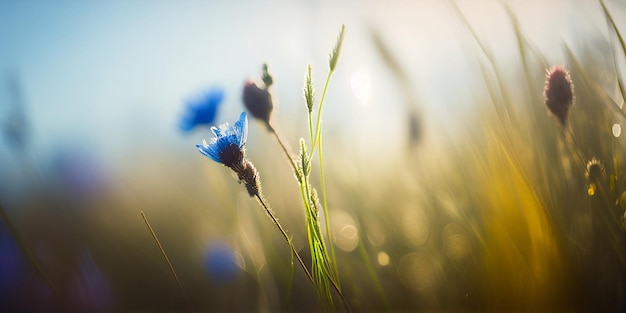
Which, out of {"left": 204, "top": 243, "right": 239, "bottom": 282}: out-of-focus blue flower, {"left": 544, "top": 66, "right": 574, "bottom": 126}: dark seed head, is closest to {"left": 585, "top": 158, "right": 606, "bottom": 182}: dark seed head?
{"left": 544, "top": 66, "right": 574, "bottom": 126}: dark seed head

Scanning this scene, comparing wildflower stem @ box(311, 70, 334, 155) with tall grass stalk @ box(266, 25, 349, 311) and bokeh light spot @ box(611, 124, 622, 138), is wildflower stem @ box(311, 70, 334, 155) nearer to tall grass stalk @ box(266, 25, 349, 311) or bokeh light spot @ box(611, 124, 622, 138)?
tall grass stalk @ box(266, 25, 349, 311)

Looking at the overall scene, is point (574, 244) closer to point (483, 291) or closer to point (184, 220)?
point (483, 291)

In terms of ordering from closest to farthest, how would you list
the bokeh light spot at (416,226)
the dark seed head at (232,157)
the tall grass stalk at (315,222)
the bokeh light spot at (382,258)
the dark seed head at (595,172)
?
the tall grass stalk at (315,222), the dark seed head at (595,172), the dark seed head at (232,157), the bokeh light spot at (382,258), the bokeh light spot at (416,226)

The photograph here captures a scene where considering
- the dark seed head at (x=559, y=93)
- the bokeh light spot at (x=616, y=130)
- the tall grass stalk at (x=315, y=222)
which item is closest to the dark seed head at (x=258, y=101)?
the tall grass stalk at (x=315, y=222)

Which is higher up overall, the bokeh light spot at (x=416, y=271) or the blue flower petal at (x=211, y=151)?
the blue flower petal at (x=211, y=151)

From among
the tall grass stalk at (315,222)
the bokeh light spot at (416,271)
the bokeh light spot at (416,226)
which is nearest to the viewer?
the tall grass stalk at (315,222)

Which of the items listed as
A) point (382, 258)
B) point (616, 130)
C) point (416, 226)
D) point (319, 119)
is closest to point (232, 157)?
point (319, 119)

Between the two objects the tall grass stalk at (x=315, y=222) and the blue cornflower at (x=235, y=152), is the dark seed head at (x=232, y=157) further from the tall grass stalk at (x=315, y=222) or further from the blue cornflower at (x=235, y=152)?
the tall grass stalk at (x=315, y=222)
